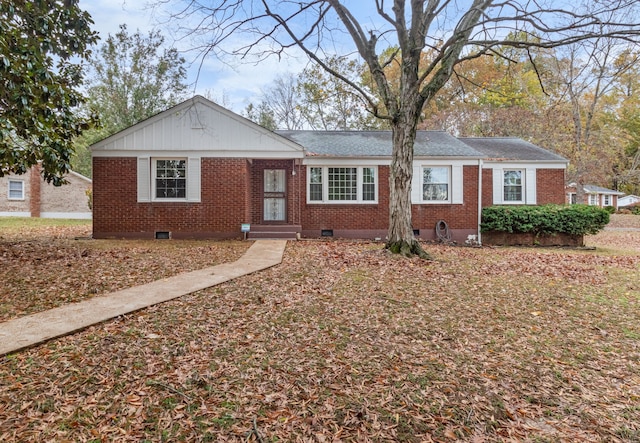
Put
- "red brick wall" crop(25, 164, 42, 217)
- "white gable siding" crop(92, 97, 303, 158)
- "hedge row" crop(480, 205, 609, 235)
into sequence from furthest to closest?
"red brick wall" crop(25, 164, 42, 217)
"hedge row" crop(480, 205, 609, 235)
"white gable siding" crop(92, 97, 303, 158)

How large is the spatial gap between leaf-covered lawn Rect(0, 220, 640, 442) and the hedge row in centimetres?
807

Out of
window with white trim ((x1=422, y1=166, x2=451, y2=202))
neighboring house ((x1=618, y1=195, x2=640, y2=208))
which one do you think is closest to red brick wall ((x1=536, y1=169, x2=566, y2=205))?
window with white trim ((x1=422, y1=166, x2=451, y2=202))

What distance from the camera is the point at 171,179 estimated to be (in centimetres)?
1214

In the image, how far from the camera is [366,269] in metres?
7.41

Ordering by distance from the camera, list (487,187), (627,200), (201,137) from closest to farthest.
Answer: (201,137)
(487,187)
(627,200)

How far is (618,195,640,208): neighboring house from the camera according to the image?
4090cm

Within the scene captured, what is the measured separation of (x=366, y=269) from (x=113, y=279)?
467 centimetres

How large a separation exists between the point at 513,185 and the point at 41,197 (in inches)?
1108

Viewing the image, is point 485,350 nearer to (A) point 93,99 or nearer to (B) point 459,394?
(B) point 459,394

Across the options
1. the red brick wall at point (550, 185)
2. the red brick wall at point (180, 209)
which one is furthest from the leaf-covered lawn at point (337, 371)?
the red brick wall at point (550, 185)

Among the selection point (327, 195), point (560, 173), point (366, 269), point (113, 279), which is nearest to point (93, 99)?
point (327, 195)

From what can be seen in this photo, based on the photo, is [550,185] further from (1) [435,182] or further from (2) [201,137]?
(2) [201,137]

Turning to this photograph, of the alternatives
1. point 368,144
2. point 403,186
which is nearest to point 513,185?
point 368,144

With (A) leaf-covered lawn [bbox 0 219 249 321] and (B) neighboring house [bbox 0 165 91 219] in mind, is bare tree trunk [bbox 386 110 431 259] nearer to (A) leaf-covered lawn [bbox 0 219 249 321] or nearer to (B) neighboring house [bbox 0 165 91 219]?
(A) leaf-covered lawn [bbox 0 219 249 321]
